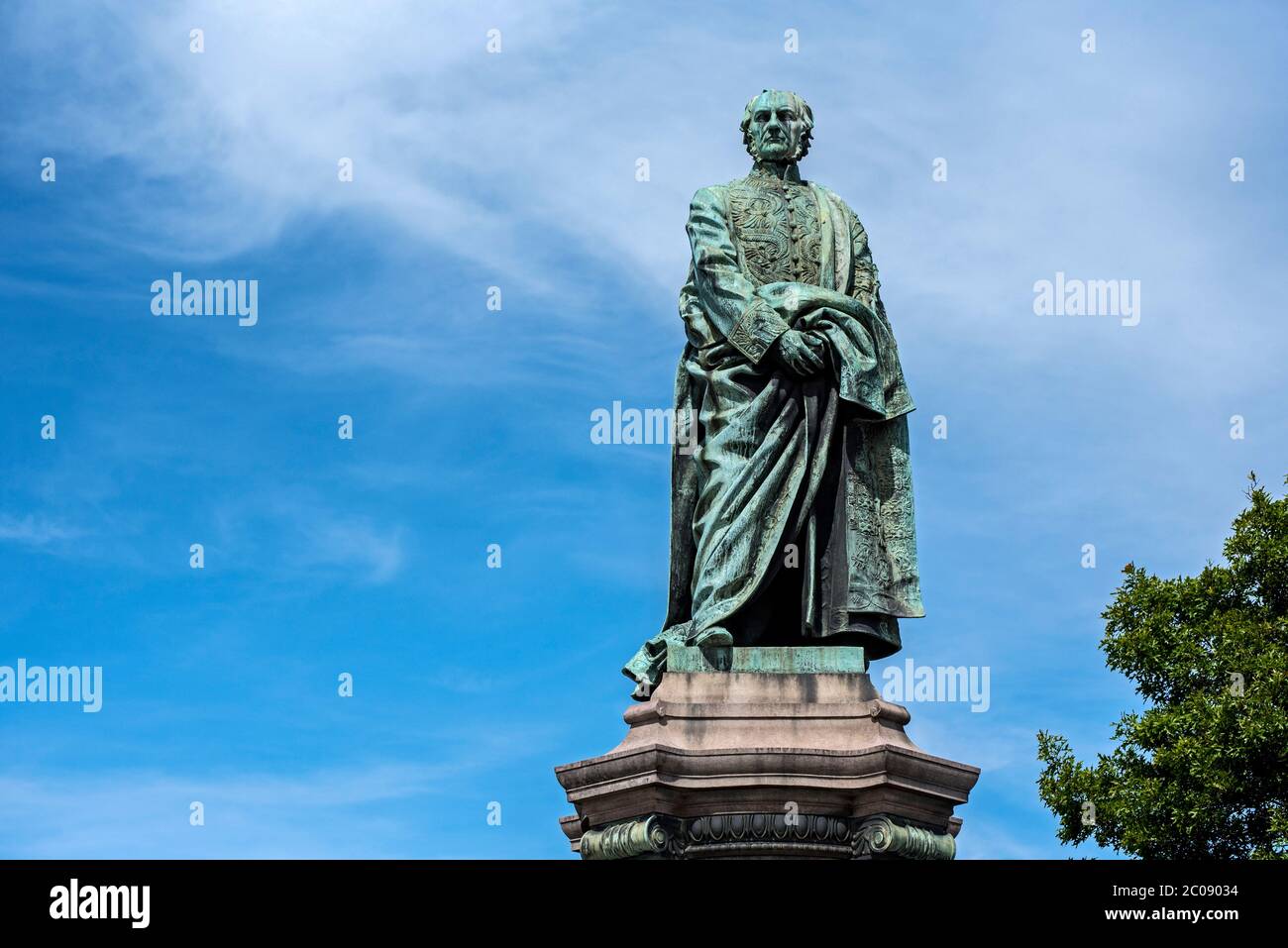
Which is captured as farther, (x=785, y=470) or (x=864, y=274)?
(x=864, y=274)

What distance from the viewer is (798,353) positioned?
1809cm

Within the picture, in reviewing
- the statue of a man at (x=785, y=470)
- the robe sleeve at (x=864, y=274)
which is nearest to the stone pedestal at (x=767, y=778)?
the statue of a man at (x=785, y=470)

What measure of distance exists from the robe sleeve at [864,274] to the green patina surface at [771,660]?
2923 mm

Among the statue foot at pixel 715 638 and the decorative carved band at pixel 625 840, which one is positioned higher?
the statue foot at pixel 715 638

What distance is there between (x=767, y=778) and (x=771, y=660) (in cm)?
109

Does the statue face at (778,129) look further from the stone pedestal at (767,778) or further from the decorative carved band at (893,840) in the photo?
Result: the decorative carved band at (893,840)

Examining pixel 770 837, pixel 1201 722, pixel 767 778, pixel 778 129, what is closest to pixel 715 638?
pixel 767 778

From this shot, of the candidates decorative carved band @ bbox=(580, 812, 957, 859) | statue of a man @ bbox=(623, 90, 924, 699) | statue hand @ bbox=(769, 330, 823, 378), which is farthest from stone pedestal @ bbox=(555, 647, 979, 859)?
statue hand @ bbox=(769, 330, 823, 378)

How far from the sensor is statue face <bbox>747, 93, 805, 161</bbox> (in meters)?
19.3

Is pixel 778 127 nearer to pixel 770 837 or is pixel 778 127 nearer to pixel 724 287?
pixel 724 287

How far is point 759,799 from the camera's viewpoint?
16.9m

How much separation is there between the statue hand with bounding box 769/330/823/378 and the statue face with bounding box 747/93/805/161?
1.93 meters

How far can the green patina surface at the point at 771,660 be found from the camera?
1755 centimetres

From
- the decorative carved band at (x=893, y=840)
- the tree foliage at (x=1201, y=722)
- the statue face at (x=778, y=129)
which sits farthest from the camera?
the tree foliage at (x=1201, y=722)
